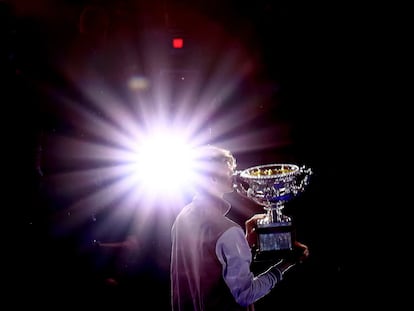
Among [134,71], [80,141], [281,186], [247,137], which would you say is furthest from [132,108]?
[281,186]

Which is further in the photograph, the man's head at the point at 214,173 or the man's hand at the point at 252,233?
the man's hand at the point at 252,233

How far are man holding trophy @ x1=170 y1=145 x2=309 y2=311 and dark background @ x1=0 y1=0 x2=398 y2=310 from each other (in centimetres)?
144

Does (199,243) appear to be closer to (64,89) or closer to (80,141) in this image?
(80,141)

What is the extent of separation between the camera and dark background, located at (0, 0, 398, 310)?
3463mm

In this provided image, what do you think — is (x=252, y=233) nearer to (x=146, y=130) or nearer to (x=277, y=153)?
(x=277, y=153)

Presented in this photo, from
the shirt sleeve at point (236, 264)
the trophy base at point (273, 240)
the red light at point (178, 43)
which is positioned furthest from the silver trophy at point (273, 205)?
the red light at point (178, 43)

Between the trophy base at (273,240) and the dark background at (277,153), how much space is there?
4.41ft

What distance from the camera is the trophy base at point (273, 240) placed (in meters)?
2.36

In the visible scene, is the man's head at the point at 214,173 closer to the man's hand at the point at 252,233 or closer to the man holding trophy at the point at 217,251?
the man holding trophy at the point at 217,251

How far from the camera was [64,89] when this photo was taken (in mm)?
3885

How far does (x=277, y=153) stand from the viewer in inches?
149

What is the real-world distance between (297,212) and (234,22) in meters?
2.09

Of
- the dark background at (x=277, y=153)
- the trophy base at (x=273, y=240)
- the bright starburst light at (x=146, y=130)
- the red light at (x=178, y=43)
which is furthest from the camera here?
the red light at (x=178, y=43)

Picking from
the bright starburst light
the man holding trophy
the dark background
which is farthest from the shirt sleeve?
the dark background
